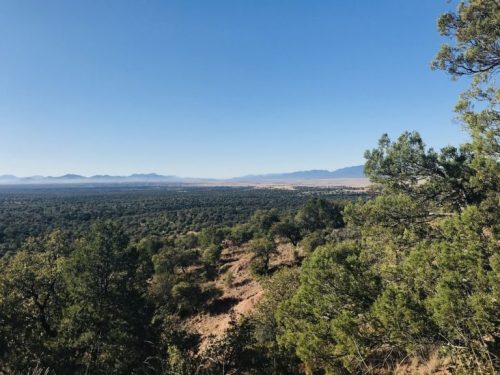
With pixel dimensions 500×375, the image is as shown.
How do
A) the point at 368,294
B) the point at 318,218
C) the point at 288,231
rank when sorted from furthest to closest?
1. the point at 318,218
2. the point at 288,231
3. the point at 368,294

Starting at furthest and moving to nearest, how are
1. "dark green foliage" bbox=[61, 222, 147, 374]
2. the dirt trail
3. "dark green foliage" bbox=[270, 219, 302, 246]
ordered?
"dark green foliage" bbox=[270, 219, 302, 246] → the dirt trail → "dark green foliage" bbox=[61, 222, 147, 374]

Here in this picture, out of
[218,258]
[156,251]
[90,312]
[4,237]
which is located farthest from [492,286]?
[4,237]

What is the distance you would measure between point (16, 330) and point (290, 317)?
1178 centimetres

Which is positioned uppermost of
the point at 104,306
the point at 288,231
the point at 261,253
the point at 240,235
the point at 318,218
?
the point at 318,218

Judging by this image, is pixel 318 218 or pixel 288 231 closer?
pixel 288 231

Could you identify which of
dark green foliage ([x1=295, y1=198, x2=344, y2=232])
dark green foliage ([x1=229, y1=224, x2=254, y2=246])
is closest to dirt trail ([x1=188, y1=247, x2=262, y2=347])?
dark green foliage ([x1=229, y1=224, x2=254, y2=246])

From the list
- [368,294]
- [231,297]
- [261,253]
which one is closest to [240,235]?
[261,253]

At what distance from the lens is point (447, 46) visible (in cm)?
1163

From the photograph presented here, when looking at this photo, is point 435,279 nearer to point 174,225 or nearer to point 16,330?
point 16,330

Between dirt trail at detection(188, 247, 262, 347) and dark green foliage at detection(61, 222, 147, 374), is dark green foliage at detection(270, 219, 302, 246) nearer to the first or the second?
dirt trail at detection(188, 247, 262, 347)

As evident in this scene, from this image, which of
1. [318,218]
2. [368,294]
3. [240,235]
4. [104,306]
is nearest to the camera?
[368,294]

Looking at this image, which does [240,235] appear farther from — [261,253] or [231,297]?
[231,297]

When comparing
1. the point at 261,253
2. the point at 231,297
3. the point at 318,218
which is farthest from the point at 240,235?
the point at 231,297

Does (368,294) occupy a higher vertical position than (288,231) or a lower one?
higher
